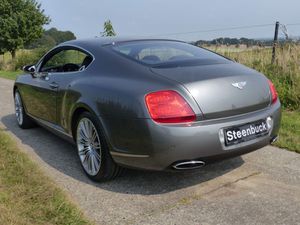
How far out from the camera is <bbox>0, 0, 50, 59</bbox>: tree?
29188mm

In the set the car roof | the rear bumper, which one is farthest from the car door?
the rear bumper

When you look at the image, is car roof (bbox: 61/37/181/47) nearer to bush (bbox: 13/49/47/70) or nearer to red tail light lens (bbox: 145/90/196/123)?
red tail light lens (bbox: 145/90/196/123)

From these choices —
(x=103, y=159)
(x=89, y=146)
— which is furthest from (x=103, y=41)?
(x=103, y=159)

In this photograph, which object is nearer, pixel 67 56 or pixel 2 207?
pixel 2 207

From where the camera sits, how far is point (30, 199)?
3420 mm

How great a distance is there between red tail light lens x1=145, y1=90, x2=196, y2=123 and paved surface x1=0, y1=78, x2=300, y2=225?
29.3 inches

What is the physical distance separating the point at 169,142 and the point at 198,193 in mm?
680

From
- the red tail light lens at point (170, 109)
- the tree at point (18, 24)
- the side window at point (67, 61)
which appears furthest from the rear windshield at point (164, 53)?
the tree at point (18, 24)

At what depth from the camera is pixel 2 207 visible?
3.23 m

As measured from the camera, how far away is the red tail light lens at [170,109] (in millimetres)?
3131

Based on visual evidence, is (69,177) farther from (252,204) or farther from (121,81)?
(252,204)

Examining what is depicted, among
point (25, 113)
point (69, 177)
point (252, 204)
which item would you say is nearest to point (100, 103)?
point (69, 177)

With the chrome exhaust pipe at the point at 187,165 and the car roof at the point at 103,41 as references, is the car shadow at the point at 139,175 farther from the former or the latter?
the car roof at the point at 103,41

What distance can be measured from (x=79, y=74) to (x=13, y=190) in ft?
4.38
